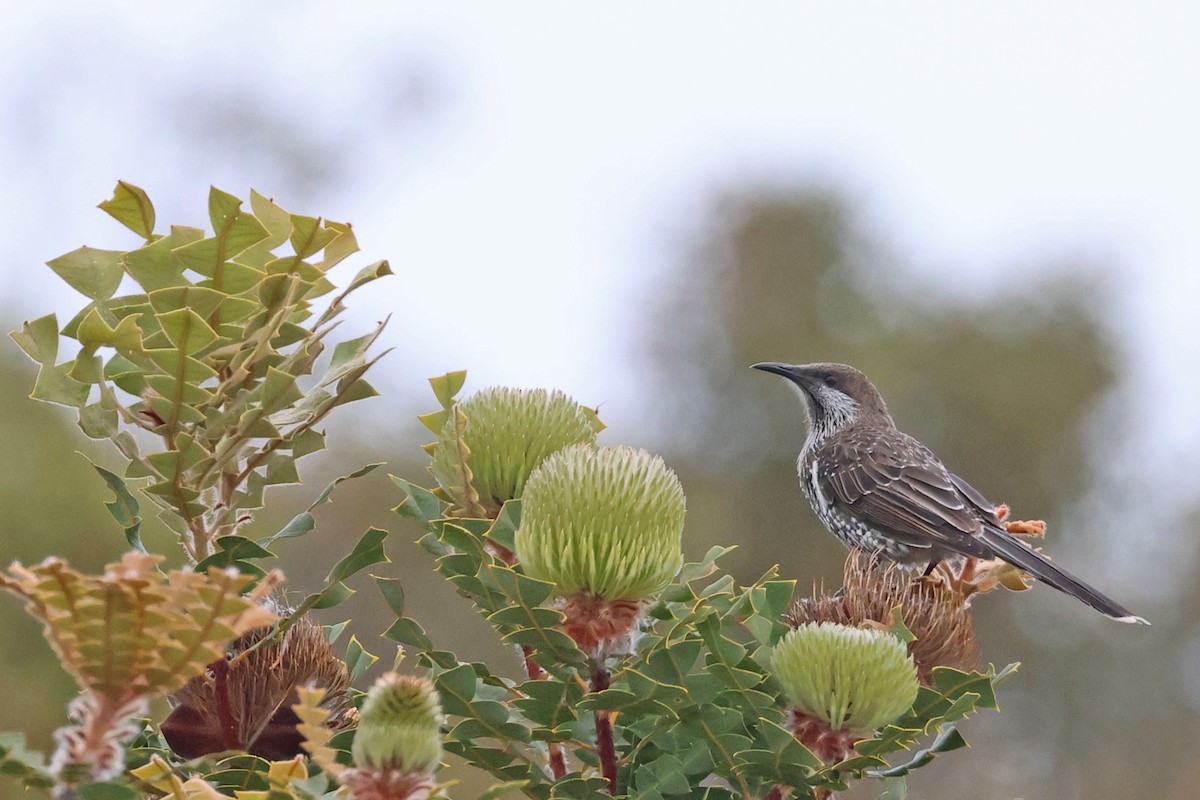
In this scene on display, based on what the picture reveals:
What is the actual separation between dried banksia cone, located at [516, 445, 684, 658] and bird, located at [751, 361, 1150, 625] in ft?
8.19

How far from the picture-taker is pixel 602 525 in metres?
1.03

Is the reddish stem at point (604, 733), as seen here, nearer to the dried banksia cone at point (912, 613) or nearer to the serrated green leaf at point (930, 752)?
the serrated green leaf at point (930, 752)

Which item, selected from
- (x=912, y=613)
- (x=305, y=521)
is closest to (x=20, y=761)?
(x=305, y=521)

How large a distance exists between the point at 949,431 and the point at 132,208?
21905 millimetres

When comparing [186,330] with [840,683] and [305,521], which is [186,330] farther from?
[840,683]

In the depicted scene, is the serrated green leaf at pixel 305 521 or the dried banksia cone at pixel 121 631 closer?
the dried banksia cone at pixel 121 631

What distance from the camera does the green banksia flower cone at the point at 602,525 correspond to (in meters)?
1.04

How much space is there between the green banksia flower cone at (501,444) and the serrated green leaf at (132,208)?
323 mm

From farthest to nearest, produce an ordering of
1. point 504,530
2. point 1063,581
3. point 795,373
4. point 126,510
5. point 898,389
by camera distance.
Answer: point 898,389, point 795,373, point 1063,581, point 126,510, point 504,530

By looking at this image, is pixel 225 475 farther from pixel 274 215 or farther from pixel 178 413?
pixel 274 215

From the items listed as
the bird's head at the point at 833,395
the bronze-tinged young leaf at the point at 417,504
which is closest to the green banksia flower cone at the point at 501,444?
the bronze-tinged young leaf at the point at 417,504

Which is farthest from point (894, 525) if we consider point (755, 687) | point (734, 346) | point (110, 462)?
point (734, 346)

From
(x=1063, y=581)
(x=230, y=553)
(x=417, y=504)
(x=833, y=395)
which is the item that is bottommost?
(x=230, y=553)

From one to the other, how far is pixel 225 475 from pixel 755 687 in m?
0.52
